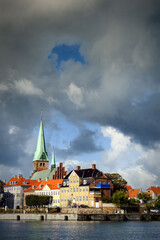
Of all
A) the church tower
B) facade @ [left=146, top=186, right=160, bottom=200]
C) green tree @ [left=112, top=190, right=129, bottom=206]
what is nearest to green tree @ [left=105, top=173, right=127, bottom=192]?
green tree @ [left=112, top=190, right=129, bottom=206]

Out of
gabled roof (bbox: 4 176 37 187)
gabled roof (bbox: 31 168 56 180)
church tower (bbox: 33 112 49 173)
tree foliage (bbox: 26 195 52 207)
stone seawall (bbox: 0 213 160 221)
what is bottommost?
stone seawall (bbox: 0 213 160 221)

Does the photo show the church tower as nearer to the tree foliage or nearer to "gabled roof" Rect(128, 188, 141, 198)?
"gabled roof" Rect(128, 188, 141, 198)

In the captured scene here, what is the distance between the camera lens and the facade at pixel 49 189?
128825mm

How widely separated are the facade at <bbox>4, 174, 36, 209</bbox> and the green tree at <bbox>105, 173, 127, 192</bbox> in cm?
4064

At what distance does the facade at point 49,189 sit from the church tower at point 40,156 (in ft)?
103

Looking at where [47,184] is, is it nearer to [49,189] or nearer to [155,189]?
[49,189]

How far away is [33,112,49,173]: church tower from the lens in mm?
179375

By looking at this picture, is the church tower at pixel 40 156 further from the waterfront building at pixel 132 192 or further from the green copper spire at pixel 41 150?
the waterfront building at pixel 132 192

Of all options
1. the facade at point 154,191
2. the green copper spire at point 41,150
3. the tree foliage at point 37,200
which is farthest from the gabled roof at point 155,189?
the green copper spire at point 41,150

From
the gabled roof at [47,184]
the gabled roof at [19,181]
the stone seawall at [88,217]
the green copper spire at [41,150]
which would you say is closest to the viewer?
the stone seawall at [88,217]

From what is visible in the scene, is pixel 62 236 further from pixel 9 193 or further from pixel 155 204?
pixel 9 193

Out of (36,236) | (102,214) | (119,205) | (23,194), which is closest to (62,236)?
(36,236)

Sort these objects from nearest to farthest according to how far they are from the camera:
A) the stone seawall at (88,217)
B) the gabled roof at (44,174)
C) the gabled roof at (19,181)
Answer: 1. the stone seawall at (88,217)
2. the gabled roof at (19,181)
3. the gabled roof at (44,174)

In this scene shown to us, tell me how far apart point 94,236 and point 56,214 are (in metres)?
38.9
